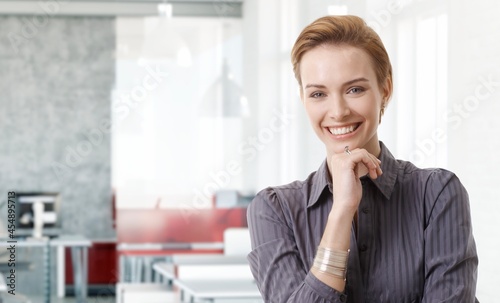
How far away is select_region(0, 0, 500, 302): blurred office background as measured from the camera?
2.96 metres

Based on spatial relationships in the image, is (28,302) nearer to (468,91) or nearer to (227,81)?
(227,81)

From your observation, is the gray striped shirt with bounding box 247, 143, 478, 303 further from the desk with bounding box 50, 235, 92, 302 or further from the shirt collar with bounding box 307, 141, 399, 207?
the desk with bounding box 50, 235, 92, 302

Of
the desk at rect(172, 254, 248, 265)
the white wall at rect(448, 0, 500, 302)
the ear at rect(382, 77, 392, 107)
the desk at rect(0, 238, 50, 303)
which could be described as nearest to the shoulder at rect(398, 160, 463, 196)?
the ear at rect(382, 77, 392, 107)

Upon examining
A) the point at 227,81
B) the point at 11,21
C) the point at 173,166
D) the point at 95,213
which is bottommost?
the point at 95,213

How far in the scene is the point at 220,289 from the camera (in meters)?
3.85

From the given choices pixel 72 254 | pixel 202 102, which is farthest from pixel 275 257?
pixel 72 254

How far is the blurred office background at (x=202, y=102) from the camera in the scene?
9.73ft

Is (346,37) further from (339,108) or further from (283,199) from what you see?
(283,199)

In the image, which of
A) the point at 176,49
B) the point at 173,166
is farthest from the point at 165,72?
the point at 173,166

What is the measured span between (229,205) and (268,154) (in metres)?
0.61

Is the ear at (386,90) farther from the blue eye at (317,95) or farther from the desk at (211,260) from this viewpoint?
the desk at (211,260)

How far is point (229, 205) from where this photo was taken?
24.8 feet

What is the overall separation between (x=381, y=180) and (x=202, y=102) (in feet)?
19.7

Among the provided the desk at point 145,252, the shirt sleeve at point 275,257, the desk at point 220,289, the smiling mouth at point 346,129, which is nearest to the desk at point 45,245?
the desk at point 145,252
